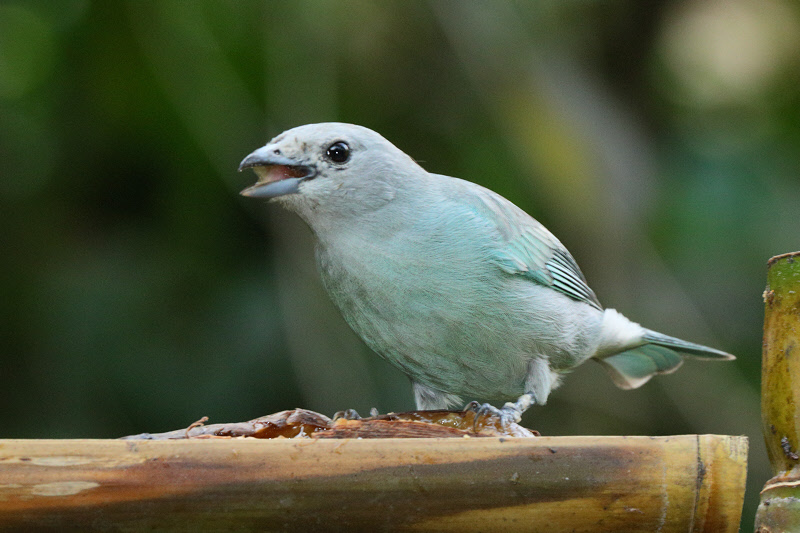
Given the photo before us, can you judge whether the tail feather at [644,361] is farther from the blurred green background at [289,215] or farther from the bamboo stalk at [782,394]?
the bamboo stalk at [782,394]

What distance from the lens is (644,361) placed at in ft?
12.3

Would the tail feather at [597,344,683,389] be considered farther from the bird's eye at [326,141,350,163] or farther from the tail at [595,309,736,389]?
the bird's eye at [326,141,350,163]

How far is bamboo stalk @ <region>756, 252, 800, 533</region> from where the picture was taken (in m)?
1.61

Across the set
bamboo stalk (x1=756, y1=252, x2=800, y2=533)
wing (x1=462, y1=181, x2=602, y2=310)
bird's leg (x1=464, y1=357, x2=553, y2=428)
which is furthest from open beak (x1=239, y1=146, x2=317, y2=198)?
bamboo stalk (x1=756, y1=252, x2=800, y2=533)

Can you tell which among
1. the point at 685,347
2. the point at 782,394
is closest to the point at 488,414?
the point at 782,394

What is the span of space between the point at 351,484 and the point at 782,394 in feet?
2.91

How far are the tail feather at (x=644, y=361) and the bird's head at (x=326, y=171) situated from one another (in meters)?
1.41

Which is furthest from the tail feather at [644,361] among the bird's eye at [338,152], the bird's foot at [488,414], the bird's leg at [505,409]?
the bird's eye at [338,152]

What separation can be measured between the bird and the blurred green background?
4.51 feet

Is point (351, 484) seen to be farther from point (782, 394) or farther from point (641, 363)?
point (641, 363)

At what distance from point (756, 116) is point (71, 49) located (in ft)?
12.1

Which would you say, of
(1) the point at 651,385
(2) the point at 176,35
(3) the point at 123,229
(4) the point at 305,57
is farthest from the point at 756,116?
(3) the point at 123,229

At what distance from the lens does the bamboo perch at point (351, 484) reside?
132cm

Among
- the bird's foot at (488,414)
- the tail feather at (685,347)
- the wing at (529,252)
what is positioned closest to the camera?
the bird's foot at (488,414)
